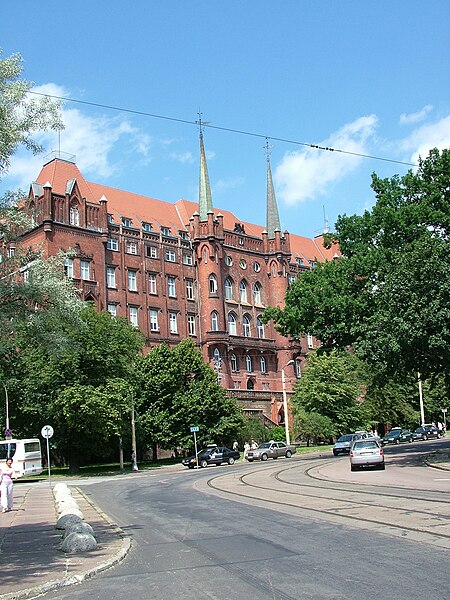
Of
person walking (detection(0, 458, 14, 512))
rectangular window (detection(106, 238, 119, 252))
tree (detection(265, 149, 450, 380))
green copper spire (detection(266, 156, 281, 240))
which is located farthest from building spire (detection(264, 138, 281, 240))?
person walking (detection(0, 458, 14, 512))

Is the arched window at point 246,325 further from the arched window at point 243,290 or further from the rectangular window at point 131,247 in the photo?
the rectangular window at point 131,247

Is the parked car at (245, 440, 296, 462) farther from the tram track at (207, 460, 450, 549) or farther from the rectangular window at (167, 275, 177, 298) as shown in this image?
the tram track at (207, 460, 450, 549)

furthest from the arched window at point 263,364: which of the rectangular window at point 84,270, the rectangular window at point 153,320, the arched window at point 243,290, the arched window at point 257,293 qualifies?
the rectangular window at point 84,270

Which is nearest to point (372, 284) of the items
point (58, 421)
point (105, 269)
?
point (58, 421)

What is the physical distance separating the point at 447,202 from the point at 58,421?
29.4 m

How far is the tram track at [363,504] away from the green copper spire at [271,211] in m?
58.7

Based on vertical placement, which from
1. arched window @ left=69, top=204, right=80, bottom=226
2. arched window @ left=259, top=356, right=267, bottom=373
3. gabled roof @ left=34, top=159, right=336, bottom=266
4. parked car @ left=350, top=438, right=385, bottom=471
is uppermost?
gabled roof @ left=34, top=159, right=336, bottom=266

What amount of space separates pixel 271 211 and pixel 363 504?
68.3 meters

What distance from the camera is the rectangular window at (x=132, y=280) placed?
66.6 m

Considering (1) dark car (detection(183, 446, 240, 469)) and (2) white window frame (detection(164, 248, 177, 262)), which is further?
(2) white window frame (detection(164, 248, 177, 262))

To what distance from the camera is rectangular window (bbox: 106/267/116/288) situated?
212 feet

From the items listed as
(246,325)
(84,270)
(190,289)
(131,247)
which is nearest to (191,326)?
(190,289)

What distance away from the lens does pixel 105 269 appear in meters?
64.2

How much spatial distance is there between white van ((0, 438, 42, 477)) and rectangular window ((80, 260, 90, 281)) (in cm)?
2118
